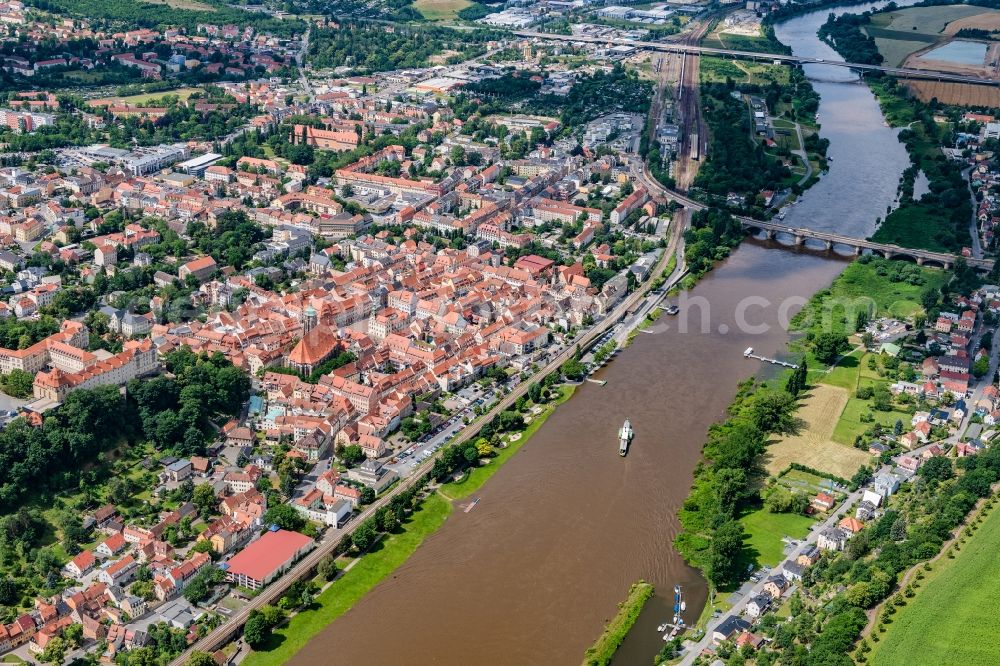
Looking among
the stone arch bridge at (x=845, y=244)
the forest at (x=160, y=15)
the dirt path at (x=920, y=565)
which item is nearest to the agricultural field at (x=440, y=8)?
the forest at (x=160, y=15)

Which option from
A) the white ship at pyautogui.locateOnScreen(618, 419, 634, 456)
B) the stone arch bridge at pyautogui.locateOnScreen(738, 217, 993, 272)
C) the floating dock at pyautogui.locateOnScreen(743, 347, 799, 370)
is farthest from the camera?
the stone arch bridge at pyautogui.locateOnScreen(738, 217, 993, 272)

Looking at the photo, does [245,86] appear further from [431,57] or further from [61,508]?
[61,508]

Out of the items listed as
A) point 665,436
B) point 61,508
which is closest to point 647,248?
point 665,436

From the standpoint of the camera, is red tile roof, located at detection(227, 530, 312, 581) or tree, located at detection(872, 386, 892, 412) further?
tree, located at detection(872, 386, 892, 412)

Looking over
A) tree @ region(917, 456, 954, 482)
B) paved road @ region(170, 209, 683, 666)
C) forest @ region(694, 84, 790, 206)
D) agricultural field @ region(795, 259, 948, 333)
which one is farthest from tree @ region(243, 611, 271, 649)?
forest @ region(694, 84, 790, 206)

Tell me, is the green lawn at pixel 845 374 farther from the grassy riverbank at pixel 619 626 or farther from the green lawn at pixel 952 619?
the grassy riverbank at pixel 619 626

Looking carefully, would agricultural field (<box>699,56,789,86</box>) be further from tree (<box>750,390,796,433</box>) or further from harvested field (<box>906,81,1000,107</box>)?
tree (<box>750,390,796,433</box>)

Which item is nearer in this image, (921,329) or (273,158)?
(921,329)

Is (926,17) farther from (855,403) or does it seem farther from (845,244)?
(855,403)
